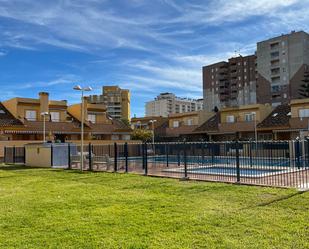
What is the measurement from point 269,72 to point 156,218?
106317 millimetres

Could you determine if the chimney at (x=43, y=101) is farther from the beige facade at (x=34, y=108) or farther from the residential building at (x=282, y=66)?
the residential building at (x=282, y=66)

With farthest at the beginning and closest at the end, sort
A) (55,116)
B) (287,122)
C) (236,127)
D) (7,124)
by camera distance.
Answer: (236,127) → (55,116) → (287,122) → (7,124)

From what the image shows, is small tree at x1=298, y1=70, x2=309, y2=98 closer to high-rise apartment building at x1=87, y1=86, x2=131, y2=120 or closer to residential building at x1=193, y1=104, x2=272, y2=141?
residential building at x1=193, y1=104, x2=272, y2=141

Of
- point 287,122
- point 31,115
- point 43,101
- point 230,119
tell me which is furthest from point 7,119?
point 287,122

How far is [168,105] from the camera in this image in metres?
170

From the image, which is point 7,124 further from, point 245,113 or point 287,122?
point 287,122

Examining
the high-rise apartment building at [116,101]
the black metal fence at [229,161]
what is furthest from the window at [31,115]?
the high-rise apartment building at [116,101]

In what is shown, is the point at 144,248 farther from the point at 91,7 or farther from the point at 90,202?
the point at 91,7

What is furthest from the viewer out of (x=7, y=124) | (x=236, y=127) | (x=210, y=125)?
(x=210, y=125)

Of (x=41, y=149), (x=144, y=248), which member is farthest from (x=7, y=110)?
(x=144, y=248)

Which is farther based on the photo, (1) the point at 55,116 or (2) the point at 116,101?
(2) the point at 116,101

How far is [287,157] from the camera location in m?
17.6

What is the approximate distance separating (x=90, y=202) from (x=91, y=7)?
11499 mm

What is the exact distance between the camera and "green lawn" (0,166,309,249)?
21.7 ft
